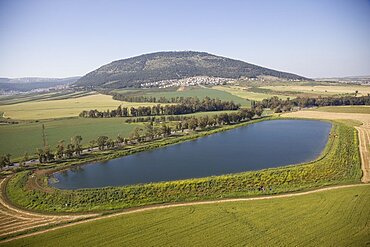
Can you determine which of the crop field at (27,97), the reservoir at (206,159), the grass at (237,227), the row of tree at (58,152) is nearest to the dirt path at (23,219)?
the grass at (237,227)

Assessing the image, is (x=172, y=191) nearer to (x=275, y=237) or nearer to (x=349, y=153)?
(x=275, y=237)

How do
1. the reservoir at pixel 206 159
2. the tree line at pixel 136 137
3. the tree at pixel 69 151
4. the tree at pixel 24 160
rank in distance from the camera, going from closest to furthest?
the reservoir at pixel 206 159, the tree at pixel 24 160, the tree line at pixel 136 137, the tree at pixel 69 151

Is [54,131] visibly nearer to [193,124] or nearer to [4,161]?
Result: [4,161]

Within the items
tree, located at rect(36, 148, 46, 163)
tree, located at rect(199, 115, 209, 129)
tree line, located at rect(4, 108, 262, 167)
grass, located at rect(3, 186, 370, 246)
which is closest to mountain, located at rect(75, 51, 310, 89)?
tree line, located at rect(4, 108, 262, 167)

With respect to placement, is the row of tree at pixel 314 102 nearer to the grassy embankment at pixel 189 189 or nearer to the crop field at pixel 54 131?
the crop field at pixel 54 131

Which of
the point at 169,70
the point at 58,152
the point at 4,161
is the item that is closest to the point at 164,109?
the point at 58,152

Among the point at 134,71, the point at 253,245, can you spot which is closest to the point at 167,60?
the point at 134,71

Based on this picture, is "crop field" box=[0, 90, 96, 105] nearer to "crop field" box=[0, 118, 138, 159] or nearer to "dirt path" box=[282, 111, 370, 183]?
"crop field" box=[0, 118, 138, 159]
